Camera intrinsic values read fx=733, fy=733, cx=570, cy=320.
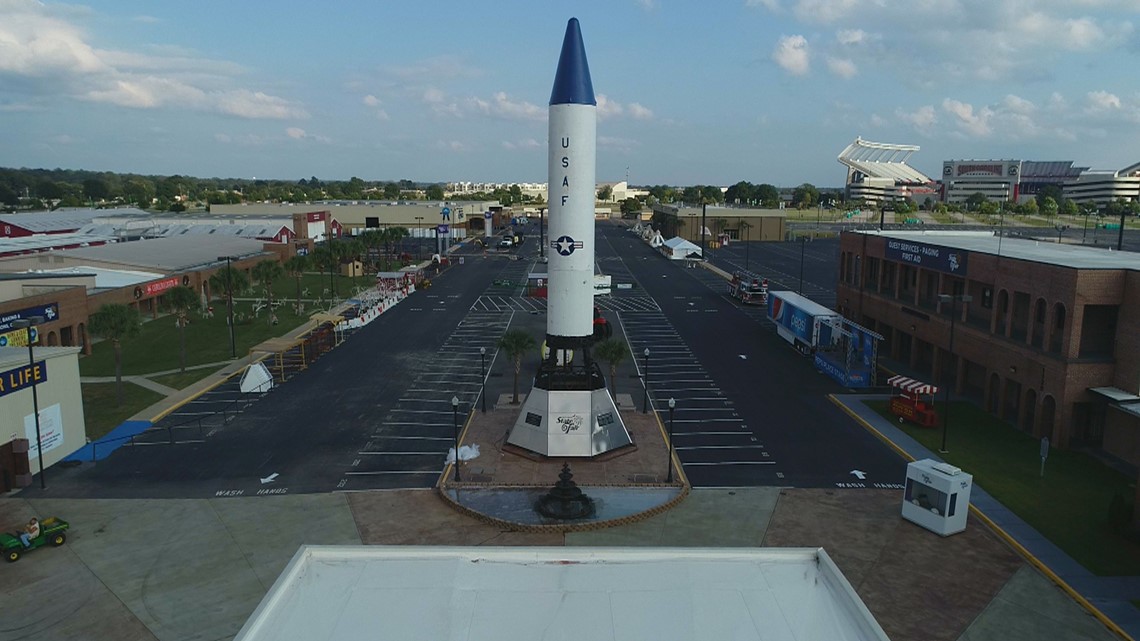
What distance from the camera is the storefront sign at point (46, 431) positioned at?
28.9 metres

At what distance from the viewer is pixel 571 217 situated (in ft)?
98.5

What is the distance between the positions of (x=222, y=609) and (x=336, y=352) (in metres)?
31.9

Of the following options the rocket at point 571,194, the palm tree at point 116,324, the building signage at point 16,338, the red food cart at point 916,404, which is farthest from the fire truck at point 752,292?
the building signage at point 16,338

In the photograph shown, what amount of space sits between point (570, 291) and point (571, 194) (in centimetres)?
401

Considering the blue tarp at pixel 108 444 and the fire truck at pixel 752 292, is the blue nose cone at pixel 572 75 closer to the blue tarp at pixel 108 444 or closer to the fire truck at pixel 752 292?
the blue tarp at pixel 108 444

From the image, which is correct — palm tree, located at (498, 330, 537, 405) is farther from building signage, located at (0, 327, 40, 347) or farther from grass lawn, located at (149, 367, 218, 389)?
building signage, located at (0, 327, 40, 347)

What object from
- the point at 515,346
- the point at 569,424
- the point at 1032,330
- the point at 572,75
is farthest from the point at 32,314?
the point at 1032,330

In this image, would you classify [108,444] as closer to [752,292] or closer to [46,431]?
[46,431]

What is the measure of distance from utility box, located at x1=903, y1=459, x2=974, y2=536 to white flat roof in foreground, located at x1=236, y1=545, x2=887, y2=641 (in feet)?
37.6

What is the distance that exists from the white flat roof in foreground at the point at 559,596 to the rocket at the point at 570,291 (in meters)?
15.5

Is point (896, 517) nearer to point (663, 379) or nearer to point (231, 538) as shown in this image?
point (663, 379)

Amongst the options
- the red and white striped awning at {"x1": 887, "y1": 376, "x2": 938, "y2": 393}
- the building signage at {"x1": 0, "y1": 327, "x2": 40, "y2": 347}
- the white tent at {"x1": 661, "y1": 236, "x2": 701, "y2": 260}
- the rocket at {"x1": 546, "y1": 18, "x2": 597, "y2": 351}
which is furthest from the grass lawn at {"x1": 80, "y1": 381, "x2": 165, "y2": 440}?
the white tent at {"x1": 661, "y1": 236, "x2": 701, "y2": 260}

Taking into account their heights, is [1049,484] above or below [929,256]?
below

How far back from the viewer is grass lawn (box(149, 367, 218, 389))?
1658 inches
